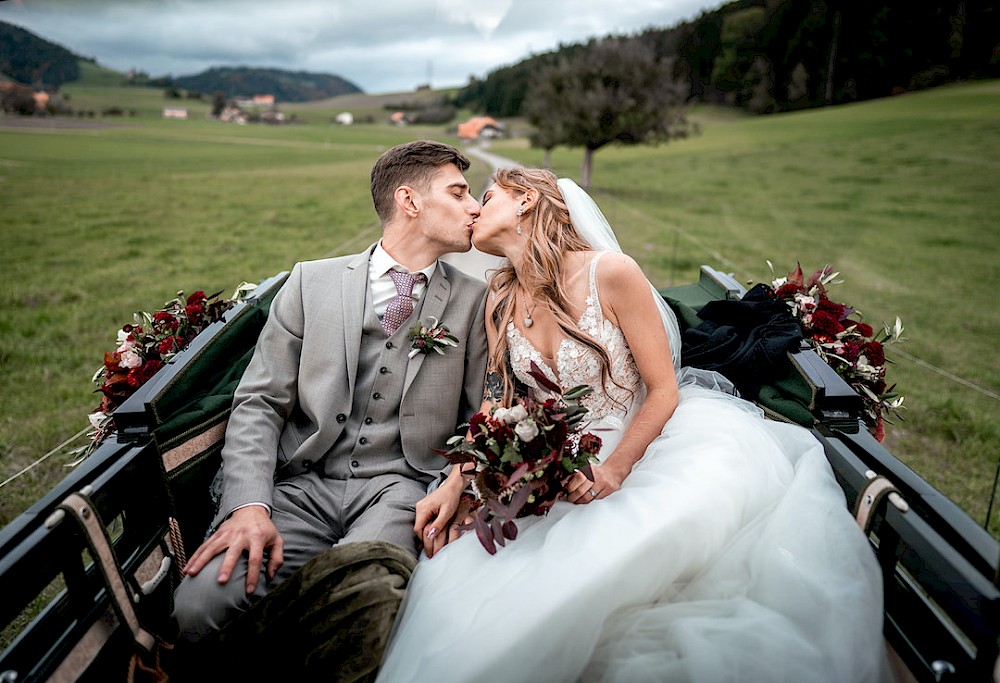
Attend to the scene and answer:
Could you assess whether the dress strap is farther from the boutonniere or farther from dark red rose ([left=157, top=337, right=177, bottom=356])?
dark red rose ([left=157, top=337, right=177, bottom=356])

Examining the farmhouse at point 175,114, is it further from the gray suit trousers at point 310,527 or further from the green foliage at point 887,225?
the gray suit trousers at point 310,527

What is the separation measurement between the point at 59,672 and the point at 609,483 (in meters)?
1.80

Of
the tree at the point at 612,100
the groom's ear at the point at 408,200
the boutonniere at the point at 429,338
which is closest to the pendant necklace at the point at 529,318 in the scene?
the boutonniere at the point at 429,338

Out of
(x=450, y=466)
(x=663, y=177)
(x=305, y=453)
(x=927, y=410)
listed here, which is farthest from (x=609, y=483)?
(x=663, y=177)

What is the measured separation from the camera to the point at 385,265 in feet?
9.34

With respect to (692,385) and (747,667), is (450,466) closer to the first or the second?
(692,385)

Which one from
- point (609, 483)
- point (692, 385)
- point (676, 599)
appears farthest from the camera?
point (692, 385)

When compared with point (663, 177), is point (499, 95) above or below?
above

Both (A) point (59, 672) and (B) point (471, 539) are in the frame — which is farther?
(B) point (471, 539)

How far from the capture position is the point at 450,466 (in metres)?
2.70

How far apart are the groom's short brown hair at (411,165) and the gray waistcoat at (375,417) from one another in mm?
667

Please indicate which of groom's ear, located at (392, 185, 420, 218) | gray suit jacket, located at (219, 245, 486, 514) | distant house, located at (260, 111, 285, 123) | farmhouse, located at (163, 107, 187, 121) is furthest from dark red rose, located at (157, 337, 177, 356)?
farmhouse, located at (163, 107, 187, 121)

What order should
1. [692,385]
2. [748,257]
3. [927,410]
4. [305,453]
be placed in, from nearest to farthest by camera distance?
[305,453]
[692,385]
[927,410]
[748,257]

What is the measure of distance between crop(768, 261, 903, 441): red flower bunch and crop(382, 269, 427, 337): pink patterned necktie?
6.48 feet
